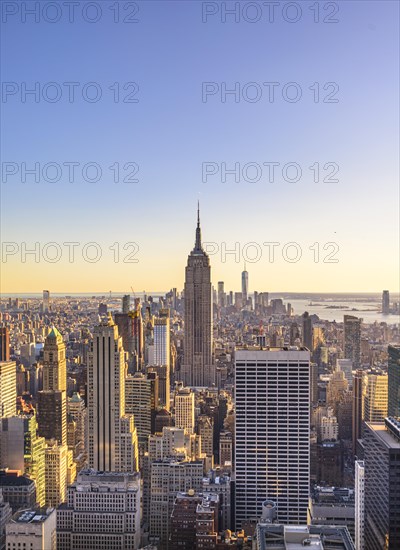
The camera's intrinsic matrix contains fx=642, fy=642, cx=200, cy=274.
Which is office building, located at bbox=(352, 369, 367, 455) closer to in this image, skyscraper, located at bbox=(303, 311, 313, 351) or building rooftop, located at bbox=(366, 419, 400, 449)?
skyscraper, located at bbox=(303, 311, 313, 351)

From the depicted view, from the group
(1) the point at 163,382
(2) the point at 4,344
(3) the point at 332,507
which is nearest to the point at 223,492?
(3) the point at 332,507

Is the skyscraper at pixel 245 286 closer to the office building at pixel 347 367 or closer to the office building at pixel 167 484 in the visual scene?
the office building at pixel 347 367

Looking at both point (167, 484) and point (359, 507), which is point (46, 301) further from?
point (359, 507)

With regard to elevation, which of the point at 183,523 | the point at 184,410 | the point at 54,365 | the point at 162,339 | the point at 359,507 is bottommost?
the point at 183,523

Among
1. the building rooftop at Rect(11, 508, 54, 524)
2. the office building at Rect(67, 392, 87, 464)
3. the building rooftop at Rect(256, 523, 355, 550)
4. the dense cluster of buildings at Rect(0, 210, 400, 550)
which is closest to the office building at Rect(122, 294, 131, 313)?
the dense cluster of buildings at Rect(0, 210, 400, 550)

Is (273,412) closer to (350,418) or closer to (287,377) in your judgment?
(287,377)

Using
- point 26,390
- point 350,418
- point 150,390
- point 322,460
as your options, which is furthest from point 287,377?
point 26,390
